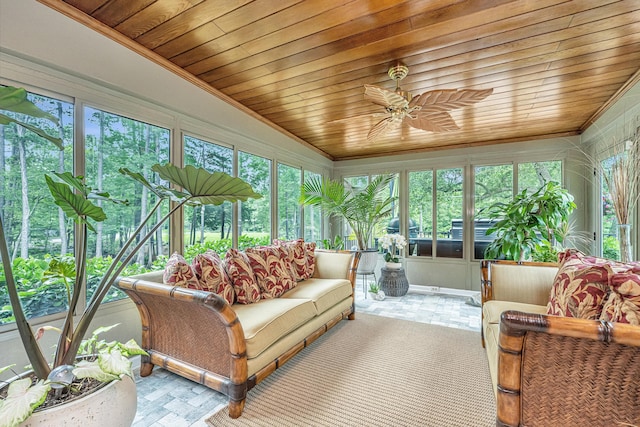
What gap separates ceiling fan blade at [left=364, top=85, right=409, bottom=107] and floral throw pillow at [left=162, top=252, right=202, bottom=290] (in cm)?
174

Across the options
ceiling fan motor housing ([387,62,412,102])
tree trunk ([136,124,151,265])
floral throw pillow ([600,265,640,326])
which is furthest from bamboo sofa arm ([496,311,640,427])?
tree trunk ([136,124,151,265])

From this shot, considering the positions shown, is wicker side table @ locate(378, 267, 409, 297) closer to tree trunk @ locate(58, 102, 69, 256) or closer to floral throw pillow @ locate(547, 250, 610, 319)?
floral throw pillow @ locate(547, 250, 610, 319)

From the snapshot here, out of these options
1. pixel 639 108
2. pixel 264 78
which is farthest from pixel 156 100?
pixel 639 108

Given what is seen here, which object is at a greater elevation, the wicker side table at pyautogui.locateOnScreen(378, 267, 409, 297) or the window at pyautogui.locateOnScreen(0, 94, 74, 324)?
the window at pyautogui.locateOnScreen(0, 94, 74, 324)

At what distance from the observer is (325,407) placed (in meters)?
1.76

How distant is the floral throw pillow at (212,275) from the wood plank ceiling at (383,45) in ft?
5.15

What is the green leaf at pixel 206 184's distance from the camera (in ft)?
4.74

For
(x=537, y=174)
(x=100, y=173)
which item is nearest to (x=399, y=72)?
(x=100, y=173)

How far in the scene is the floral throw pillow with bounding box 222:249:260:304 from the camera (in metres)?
2.30

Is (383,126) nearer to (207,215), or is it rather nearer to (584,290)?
(584,290)

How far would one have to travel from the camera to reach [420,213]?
192 inches

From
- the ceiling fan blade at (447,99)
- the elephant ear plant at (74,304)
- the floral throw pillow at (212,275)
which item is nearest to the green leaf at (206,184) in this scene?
the elephant ear plant at (74,304)

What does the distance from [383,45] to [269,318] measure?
206 centimetres

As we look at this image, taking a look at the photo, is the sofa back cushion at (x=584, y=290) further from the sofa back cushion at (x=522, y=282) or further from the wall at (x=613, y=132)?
the wall at (x=613, y=132)
